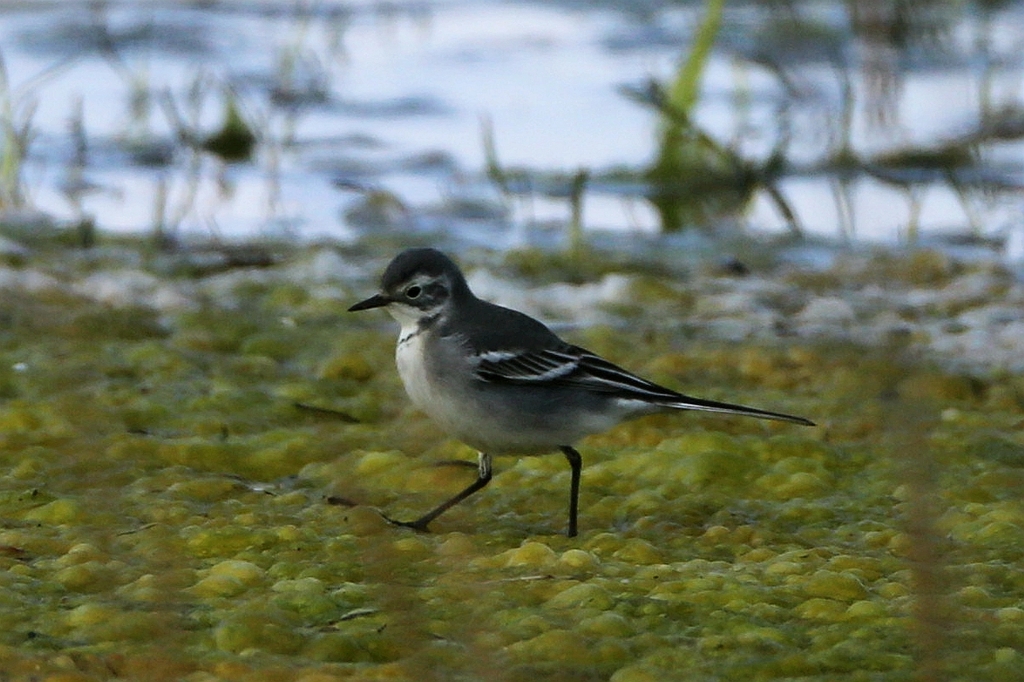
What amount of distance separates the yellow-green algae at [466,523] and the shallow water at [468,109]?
199 cm

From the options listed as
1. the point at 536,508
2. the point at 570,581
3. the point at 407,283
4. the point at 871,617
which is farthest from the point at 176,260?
the point at 871,617

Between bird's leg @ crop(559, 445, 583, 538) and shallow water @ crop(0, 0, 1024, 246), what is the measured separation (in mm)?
2983

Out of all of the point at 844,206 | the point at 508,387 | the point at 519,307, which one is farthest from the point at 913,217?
the point at 508,387

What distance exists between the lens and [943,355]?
575cm

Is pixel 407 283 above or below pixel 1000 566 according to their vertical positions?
above

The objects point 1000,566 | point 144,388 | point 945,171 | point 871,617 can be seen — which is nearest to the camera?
point 871,617

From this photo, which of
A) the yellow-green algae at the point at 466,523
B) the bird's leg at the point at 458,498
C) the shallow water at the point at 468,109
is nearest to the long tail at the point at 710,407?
the yellow-green algae at the point at 466,523

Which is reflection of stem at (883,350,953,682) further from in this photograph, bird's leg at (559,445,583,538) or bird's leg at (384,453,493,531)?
bird's leg at (384,453,493,531)

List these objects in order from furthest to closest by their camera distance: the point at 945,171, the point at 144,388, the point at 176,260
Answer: the point at 945,171
the point at 176,260
the point at 144,388

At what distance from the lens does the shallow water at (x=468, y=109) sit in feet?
25.8

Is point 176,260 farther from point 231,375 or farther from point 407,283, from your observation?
point 407,283

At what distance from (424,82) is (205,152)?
175 cm

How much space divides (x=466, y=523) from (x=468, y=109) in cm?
554

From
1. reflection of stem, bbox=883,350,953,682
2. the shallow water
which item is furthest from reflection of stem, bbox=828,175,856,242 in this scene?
reflection of stem, bbox=883,350,953,682
